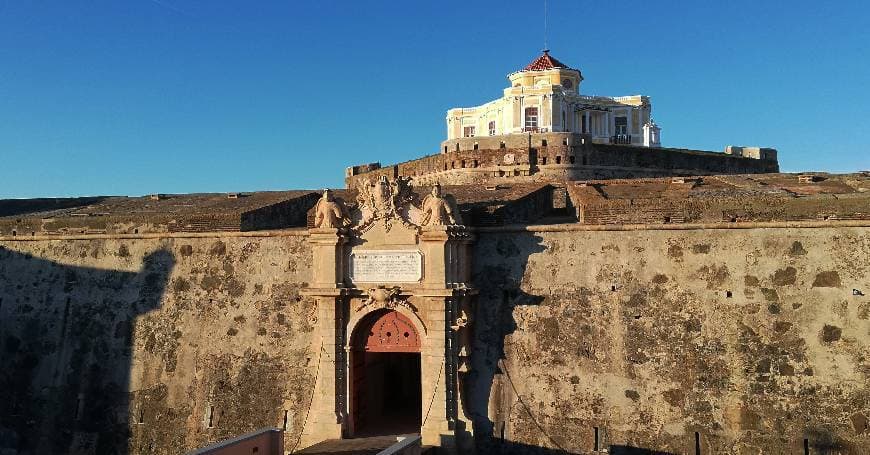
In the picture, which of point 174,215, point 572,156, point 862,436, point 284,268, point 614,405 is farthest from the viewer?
point 572,156

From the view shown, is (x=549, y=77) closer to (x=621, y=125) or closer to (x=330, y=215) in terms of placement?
(x=621, y=125)

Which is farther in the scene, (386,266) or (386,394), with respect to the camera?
(386,394)

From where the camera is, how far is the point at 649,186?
1964cm

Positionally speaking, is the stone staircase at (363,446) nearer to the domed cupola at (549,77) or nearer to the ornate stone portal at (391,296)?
the ornate stone portal at (391,296)

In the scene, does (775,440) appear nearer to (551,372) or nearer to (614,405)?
(614,405)

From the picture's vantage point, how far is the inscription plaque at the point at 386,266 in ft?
47.9

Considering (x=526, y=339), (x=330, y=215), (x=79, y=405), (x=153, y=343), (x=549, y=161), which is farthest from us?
(x=549, y=161)

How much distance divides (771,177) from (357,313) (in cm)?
1298

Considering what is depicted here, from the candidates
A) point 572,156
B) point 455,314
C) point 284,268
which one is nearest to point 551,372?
point 455,314

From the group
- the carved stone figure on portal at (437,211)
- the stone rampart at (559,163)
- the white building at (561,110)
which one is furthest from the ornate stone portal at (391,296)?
the white building at (561,110)

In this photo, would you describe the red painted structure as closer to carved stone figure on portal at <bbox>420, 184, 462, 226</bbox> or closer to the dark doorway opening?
the dark doorway opening

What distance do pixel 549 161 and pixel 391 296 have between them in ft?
61.4

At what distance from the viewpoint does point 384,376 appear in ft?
60.1

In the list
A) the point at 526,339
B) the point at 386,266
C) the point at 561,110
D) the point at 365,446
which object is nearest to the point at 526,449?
the point at 526,339
